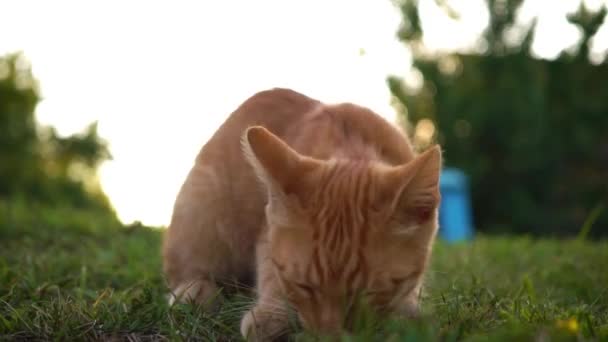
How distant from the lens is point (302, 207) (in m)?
2.15

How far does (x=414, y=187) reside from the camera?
205 cm

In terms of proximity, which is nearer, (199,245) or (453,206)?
(199,245)

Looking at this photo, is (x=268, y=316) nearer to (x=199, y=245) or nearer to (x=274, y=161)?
(x=274, y=161)

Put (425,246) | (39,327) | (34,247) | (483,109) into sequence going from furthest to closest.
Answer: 1. (483,109)
2. (34,247)
3. (425,246)
4. (39,327)

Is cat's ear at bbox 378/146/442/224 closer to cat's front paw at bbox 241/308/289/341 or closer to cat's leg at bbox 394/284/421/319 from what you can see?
cat's leg at bbox 394/284/421/319

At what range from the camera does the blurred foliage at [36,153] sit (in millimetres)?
8625

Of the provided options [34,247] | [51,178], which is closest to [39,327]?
[34,247]

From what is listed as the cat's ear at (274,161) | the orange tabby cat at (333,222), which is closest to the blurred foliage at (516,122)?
the orange tabby cat at (333,222)

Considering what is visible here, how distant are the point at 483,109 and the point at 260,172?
22.1ft

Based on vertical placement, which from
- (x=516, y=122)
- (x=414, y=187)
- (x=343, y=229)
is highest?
(x=414, y=187)

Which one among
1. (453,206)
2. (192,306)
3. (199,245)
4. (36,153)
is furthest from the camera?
(36,153)

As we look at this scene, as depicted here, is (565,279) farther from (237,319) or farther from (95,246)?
(95,246)

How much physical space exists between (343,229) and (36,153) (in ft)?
26.0

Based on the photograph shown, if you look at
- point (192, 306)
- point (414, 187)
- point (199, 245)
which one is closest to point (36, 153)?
point (199, 245)
